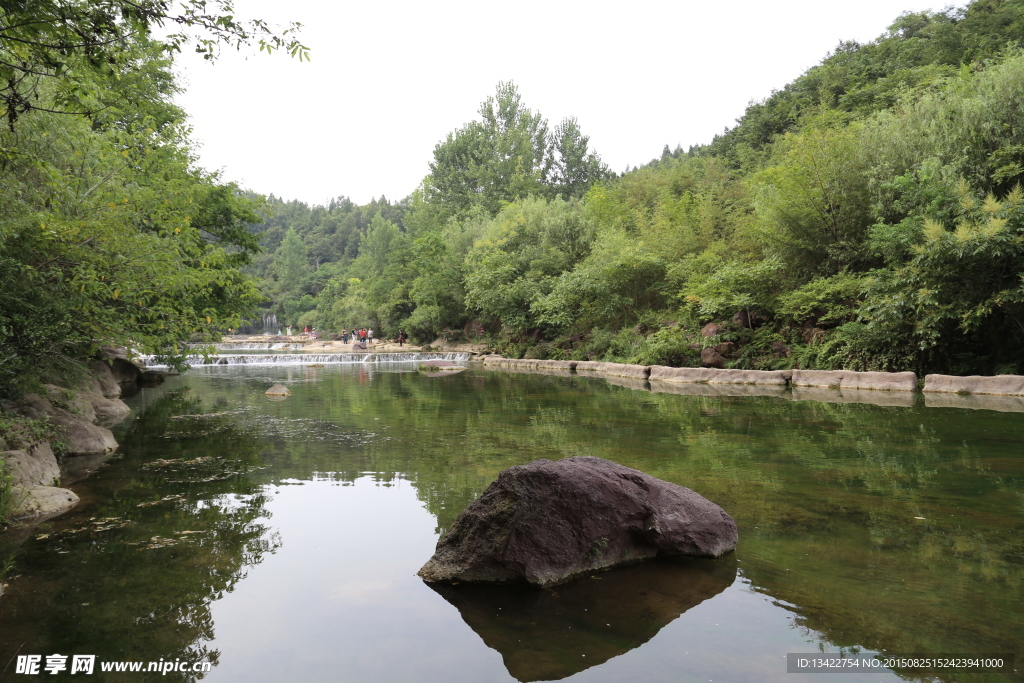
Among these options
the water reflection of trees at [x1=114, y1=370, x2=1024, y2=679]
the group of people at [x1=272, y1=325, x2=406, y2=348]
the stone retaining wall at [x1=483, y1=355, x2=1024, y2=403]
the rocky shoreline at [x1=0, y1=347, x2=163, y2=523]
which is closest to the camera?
the water reflection of trees at [x1=114, y1=370, x2=1024, y2=679]

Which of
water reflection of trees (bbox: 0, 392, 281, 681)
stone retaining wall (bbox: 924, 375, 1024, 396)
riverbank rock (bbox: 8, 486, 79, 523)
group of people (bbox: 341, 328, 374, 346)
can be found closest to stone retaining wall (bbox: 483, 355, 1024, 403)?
stone retaining wall (bbox: 924, 375, 1024, 396)

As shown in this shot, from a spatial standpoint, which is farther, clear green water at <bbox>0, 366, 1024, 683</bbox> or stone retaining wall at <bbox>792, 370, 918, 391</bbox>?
stone retaining wall at <bbox>792, 370, 918, 391</bbox>

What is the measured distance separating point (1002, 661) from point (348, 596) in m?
3.74

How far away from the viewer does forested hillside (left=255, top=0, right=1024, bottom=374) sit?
14.7 m

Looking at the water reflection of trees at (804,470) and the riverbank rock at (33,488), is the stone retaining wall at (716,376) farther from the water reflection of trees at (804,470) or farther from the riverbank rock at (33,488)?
the riverbank rock at (33,488)

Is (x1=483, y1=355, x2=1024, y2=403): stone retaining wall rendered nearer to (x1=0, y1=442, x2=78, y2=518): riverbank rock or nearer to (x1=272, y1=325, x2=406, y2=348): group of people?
(x1=0, y1=442, x2=78, y2=518): riverbank rock

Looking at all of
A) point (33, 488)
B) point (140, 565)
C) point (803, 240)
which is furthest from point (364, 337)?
point (140, 565)

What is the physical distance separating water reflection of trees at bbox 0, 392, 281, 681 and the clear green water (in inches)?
0.8

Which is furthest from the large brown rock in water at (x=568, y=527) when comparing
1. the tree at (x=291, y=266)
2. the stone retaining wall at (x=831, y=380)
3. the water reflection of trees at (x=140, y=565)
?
the tree at (x=291, y=266)

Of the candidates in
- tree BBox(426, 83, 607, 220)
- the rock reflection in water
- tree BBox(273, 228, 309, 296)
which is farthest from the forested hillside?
tree BBox(273, 228, 309, 296)

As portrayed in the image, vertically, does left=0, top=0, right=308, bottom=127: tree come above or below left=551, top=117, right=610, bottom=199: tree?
below

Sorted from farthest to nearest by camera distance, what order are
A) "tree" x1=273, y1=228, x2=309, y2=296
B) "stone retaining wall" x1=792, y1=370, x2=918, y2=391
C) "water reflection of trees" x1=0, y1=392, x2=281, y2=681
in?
"tree" x1=273, y1=228, x2=309, y2=296 < "stone retaining wall" x1=792, y1=370, x2=918, y2=391 < "water reflection of trees" x1=0, y1=392, x2=281, y2=681

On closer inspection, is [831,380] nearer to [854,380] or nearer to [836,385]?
[836,385]

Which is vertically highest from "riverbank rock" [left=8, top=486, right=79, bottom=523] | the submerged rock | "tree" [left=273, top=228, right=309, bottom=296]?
"tree" [left=273, top=228, right=309, bottom=296]
